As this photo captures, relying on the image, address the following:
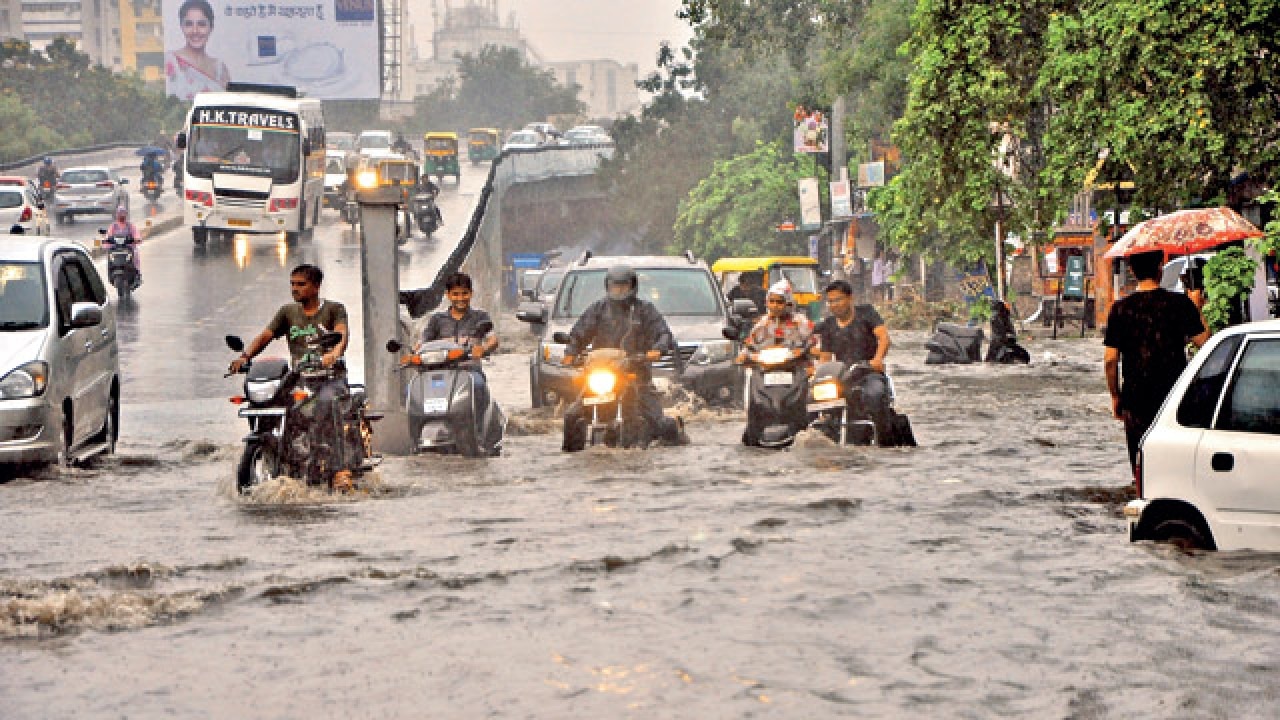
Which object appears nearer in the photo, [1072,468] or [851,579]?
[851,579]

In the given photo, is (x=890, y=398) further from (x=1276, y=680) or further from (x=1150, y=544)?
(x=1276, y=680)

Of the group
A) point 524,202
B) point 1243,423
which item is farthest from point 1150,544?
point 524,202

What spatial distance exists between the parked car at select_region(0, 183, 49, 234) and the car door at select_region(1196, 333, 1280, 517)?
37202mm

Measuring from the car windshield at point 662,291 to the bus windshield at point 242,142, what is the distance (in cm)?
2406

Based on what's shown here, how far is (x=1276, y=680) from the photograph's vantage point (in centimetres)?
723

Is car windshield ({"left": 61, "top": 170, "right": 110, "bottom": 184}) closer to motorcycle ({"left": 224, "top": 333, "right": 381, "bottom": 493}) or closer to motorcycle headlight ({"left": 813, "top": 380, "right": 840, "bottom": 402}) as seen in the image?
motorcycle headlight ({"left": 813, "top": 380, "right": 840, "bottom": 402})

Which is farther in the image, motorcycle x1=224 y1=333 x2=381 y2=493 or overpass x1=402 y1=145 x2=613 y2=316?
overpass x1=402 y1=145 x2=613 y2=316

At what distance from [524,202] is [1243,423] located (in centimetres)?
8637

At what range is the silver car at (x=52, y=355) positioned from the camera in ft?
45.1

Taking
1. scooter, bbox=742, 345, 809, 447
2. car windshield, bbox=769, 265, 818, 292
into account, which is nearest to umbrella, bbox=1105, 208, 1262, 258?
scooter, bbox=742, 345, 809, 447

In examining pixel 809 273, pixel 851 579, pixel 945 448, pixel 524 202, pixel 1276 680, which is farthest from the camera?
pixel 524 202

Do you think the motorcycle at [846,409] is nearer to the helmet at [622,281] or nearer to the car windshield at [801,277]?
the helmet at [622,281]

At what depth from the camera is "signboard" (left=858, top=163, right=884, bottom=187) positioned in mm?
58469

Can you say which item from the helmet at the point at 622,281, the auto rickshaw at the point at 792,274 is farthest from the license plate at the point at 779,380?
the auto rickshaw at the point at 792,274
